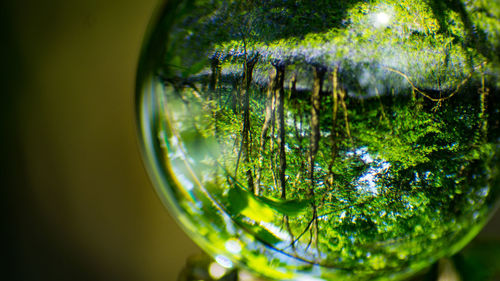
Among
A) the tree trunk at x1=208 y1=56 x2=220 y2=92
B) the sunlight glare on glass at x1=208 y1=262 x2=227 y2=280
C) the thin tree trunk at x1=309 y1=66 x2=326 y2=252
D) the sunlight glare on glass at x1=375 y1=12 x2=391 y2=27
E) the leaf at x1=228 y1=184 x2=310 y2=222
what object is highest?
the sunlight glare on glass at x1=375 y1=12 x2=391 y2=27

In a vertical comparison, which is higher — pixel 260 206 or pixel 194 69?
pixel 194 69

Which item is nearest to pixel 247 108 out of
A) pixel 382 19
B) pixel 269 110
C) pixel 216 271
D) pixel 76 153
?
pixel 269 110

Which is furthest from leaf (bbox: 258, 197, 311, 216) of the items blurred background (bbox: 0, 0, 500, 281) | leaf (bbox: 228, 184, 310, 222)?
blurred background (bbox: 0, 0, 500, 281)

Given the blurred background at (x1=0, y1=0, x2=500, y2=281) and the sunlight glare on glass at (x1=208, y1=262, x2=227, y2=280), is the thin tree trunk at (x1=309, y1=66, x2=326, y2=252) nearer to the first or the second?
the sunlight glare on glass at (x1=208, y1=262, x2=227, y2=280)

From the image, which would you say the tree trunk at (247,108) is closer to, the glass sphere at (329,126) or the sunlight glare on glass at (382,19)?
the glass sphere at (329,126)

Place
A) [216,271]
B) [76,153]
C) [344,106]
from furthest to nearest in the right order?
[76,153], [216,271], [344,106]

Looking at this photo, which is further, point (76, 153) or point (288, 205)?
point (76, 153)

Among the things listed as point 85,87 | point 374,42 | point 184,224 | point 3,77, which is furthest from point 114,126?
point 374,42

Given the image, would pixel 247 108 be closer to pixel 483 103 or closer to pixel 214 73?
pixel 214 73
